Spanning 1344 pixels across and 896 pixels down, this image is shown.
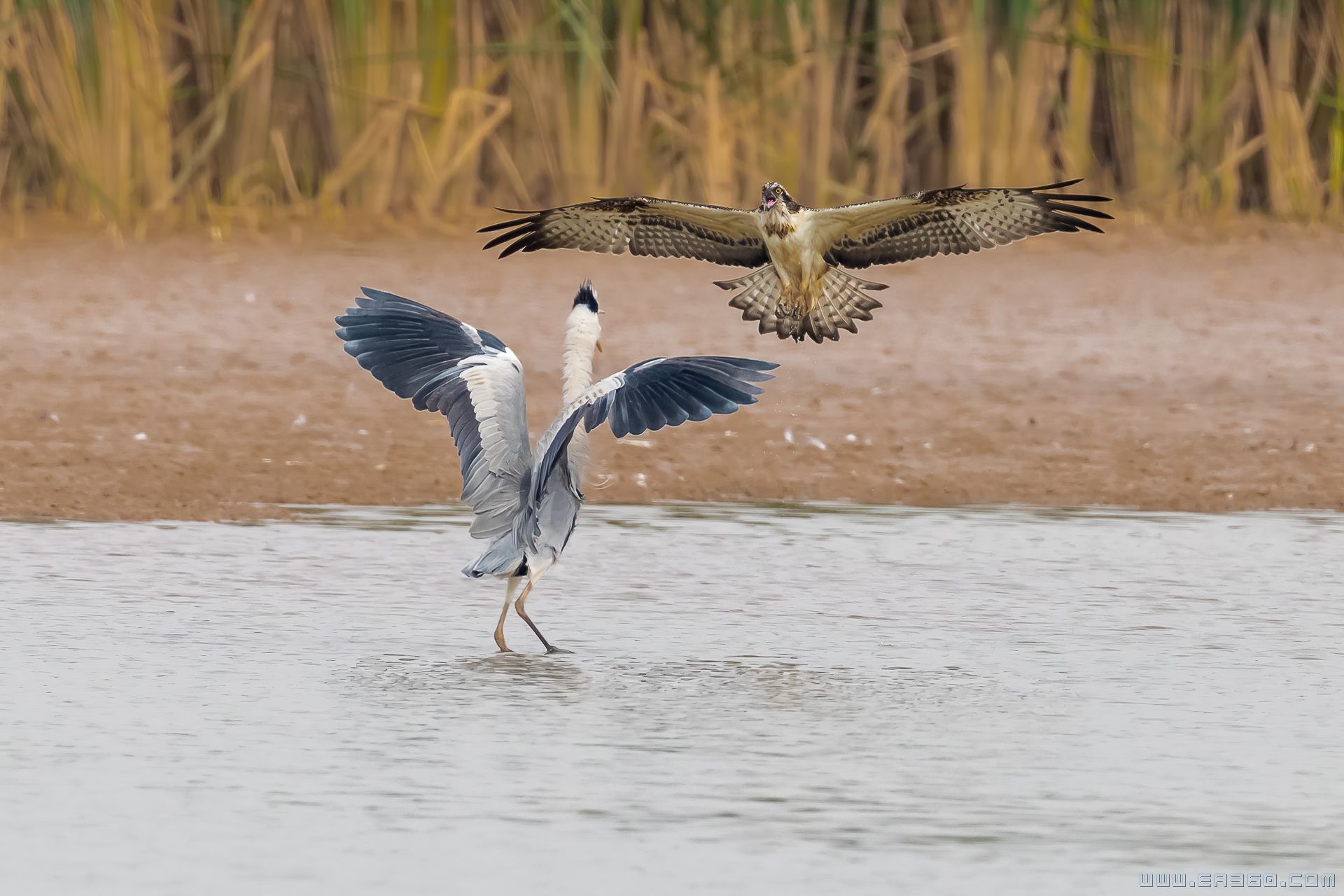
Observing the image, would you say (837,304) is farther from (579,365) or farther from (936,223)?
(579,365)

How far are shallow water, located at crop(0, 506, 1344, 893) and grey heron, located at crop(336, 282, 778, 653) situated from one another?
0.89ft

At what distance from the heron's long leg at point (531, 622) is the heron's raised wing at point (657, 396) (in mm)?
313

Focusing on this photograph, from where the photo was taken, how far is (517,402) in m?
6.91

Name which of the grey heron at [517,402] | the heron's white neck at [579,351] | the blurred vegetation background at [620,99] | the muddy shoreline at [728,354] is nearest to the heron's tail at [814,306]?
the muddy shoreline at [728,354]

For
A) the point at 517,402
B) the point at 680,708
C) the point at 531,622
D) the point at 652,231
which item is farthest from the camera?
the point at 652,231

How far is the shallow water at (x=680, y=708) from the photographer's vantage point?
470cm

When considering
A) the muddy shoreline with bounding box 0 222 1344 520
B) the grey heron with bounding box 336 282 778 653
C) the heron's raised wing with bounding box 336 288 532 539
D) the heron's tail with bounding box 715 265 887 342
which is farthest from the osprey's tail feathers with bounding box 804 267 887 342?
the heron's raised wing with bounding box 336 288 532 539

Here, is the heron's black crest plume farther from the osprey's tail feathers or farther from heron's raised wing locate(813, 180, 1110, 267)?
the osprey's tail feathers

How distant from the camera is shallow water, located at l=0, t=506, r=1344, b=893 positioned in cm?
470

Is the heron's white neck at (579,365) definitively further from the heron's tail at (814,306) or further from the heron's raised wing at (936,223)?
the heron's tail at (814,306)

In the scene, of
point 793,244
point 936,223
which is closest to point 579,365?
point 793,244

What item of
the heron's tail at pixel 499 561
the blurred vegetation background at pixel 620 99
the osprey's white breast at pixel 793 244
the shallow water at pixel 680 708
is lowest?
the shallow water at pixel 680 708

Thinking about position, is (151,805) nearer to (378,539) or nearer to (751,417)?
(378,539)

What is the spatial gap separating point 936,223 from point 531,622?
2.43m
